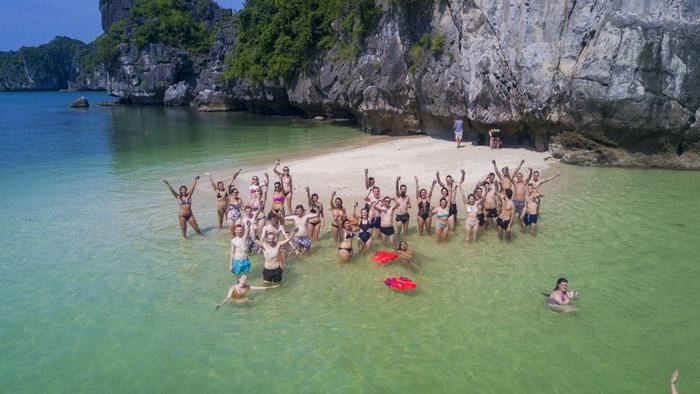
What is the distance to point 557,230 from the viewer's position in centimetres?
1269

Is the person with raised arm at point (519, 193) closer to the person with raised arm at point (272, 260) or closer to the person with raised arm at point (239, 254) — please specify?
the person with raised arm at point (272, 260)

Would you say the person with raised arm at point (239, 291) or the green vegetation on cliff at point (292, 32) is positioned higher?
the green vegetation on cliff at point (292, 32)

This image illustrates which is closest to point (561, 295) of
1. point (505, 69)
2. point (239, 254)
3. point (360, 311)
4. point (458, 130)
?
point (360, 311)

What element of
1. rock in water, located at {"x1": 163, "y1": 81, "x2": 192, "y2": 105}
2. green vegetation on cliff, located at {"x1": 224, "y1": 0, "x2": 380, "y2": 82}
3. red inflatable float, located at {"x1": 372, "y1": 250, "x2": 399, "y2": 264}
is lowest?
red inflatable float, located at {"x1": 372, "y1": 250, "x2": 399, "y2": 264}

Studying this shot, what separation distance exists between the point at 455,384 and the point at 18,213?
15169 mm

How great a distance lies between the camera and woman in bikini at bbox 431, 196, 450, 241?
12211mm

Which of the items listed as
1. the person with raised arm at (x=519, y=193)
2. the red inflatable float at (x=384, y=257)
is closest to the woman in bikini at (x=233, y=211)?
the red inflatable float at (x=384, y=257)

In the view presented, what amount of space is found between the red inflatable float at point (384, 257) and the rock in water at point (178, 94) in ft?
201

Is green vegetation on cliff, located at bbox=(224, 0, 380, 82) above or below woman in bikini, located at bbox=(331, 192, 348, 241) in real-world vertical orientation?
above

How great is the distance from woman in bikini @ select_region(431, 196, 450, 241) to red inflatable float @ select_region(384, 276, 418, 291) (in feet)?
8.41

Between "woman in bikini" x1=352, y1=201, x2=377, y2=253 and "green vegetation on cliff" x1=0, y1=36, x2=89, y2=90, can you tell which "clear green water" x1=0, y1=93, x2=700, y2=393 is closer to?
"woman in bikini" x1=352, y1=201, x2=377, y2=253

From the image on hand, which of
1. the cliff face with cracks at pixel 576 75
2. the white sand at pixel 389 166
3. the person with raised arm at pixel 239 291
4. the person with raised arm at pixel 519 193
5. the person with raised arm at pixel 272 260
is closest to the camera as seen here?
the person with raised arm at pixel 239 291

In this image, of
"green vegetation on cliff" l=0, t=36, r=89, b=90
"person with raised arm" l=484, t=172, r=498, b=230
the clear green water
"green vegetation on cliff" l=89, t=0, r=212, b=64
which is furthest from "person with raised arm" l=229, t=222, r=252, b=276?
"green vegetation on cliff" l=0, t=36, r=89, b=90

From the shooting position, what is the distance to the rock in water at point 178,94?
66.4 meters
